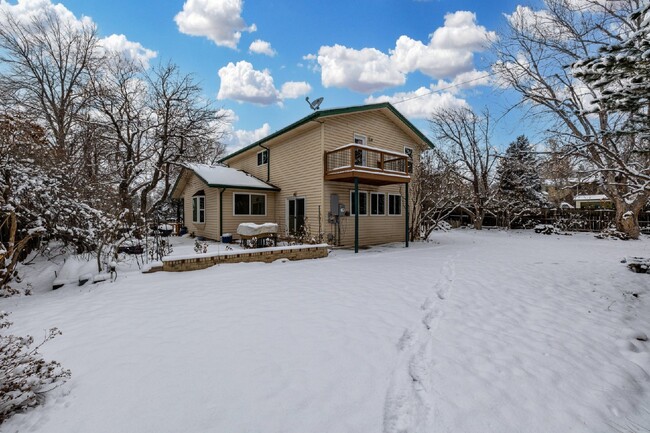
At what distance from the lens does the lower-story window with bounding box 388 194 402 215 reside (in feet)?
45.9

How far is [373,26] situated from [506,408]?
14.5 metres

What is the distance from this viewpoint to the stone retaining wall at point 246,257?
6.91m

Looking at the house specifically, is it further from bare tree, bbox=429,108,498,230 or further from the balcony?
bare tree, bbox=429,108,498,230

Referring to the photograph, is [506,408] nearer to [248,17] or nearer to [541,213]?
[248,17]

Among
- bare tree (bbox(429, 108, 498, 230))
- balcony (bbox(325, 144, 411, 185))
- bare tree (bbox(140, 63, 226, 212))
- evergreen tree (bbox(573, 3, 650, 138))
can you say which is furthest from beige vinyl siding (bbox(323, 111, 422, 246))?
bare tree (bbox(429, 108, 498, 230))

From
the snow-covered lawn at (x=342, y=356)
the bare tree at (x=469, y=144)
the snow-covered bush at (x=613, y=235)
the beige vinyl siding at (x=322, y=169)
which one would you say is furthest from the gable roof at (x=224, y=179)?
the snow-covered bush at (x=613, y=235)

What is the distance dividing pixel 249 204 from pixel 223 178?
177 cm

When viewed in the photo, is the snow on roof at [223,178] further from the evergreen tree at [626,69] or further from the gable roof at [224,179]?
the evergreen tree at [626,69]

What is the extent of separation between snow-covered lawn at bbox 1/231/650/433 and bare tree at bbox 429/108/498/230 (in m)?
17.8

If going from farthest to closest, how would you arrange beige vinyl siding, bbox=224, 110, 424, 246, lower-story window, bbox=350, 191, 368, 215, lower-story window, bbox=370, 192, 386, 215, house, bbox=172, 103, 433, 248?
lower-story window, bbox=370, 192, 386, 215, lower-story window, bbox=350, 191, 368, 215, beige vinyl siding, bbox=224, 110, 424, 246, house, bbox=172, 103, 433, 248

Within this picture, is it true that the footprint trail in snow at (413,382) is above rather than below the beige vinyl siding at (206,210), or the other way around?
below

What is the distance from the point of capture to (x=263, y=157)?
634 inches

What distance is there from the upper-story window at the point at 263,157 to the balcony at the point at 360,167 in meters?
5.23

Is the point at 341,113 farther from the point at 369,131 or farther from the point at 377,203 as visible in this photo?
the point at 377,203
